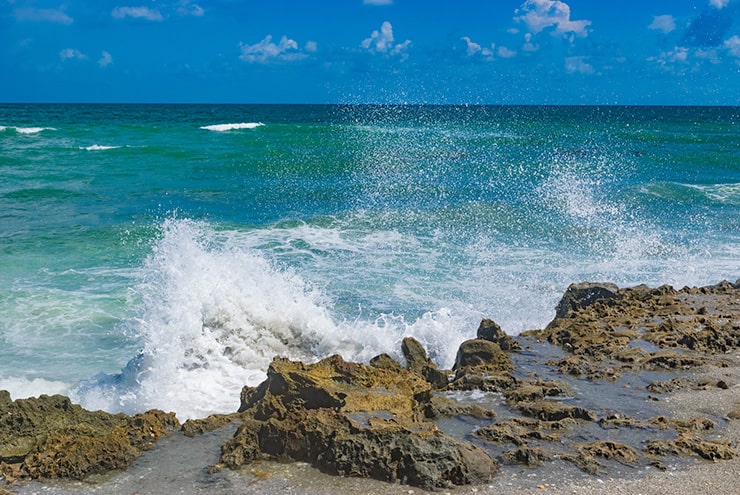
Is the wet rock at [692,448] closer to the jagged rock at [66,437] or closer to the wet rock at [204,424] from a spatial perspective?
the wet rock at [204,424]

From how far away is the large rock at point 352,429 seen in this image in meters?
5.38

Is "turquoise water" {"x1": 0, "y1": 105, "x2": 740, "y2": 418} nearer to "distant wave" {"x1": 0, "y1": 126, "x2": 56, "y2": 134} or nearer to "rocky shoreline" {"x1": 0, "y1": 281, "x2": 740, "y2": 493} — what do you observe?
"rocky shoreline" {"x1": 0, "y1": 281, "x2": 740, "y2": 493}

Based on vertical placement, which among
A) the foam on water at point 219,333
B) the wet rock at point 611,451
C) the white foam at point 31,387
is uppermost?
the wet rock at point 611,451

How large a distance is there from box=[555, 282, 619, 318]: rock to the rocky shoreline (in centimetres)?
167

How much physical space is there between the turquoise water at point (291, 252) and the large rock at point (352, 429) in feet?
4.13

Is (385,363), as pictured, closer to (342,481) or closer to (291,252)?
(342,481)

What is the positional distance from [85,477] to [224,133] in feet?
149

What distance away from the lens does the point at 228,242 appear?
16.1 m

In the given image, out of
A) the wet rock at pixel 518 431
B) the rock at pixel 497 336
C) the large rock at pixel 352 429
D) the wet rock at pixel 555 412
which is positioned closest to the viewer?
the large rock at pixel 352 429

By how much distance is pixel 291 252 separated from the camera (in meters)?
15.0

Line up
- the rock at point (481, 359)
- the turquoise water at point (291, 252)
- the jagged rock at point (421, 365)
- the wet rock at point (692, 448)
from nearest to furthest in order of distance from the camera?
the wet rock at point (692, 448) → the jagged rock at point (421, 365) → the rock at point (481, 359) → the turquoise water at point (291, 252)

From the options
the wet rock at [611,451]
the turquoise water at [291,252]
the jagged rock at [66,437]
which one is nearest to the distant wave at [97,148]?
the turquoise water at [291,252]

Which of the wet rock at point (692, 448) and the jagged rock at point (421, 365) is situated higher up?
the wet rock at point (692, 448)

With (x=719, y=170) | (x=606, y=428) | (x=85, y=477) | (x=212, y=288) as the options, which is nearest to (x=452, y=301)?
(x=212, y=288)
